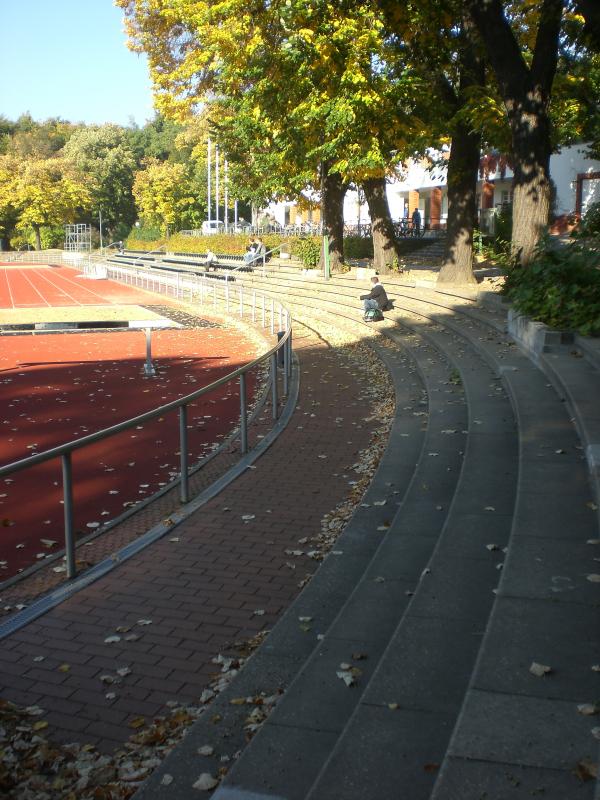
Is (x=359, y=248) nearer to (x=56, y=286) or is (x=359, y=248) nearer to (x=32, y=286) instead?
(x=56, y=286)

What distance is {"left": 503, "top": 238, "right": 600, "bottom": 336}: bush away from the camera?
12.5 metres

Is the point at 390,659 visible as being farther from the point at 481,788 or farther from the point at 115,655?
the point at 115,655

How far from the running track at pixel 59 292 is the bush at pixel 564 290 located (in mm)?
24432

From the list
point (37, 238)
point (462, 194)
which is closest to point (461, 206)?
point (462, 194)

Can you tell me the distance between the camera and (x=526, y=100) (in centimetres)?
1662

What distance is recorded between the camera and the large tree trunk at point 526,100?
16281 millimetres

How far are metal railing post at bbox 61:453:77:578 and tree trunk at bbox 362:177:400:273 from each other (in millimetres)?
23598

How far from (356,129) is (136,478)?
15259 millimetres

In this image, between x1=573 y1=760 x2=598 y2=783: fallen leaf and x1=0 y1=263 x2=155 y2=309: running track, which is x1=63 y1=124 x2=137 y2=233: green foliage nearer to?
x1=0 y1=263 x2=155 y2=309: running track

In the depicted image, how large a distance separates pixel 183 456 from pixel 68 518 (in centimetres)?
224

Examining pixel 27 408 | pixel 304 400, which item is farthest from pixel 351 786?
pixel 27 408

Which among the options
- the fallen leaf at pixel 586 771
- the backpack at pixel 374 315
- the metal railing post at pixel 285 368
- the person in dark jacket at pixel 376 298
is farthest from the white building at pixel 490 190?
the fallen leaf at pixel 586 771

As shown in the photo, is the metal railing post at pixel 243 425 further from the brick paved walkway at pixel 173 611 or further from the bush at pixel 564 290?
the bush at pixel 564 290

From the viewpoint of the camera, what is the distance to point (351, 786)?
3400 millimetres
